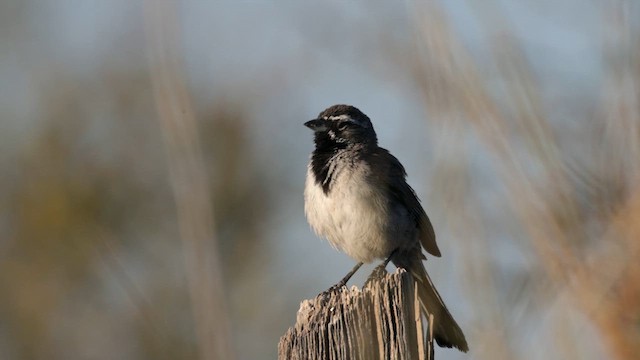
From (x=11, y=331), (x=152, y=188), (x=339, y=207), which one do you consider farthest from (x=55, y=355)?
(x=339, y=207)

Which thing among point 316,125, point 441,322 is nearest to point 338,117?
point 316,125

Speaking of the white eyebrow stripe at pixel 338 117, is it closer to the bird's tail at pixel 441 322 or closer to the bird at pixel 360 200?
the bird at pixel 360 200

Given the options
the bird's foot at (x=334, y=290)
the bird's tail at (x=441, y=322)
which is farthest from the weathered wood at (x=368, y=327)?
the bird's tail at (x=441, y=322)

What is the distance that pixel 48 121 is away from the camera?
9.96 metres

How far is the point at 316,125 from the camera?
20.7 ft

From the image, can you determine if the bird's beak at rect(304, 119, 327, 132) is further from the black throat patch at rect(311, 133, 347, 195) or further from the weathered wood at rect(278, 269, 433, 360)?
the weathered wood at rect(278, 269, 433, 360)

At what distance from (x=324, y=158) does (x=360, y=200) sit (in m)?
0.34

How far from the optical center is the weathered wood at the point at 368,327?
10.2 feet

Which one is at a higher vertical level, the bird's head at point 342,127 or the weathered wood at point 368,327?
the bird's head at point 342,127

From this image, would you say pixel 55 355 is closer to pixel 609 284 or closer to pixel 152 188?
pixel 152 188

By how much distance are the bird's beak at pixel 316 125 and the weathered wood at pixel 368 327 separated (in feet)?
9.66

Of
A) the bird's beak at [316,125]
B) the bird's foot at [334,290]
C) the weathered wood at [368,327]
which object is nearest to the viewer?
the weathered wood at [368,327]

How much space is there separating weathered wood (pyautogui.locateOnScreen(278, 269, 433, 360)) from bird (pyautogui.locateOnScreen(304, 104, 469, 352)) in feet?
7.98

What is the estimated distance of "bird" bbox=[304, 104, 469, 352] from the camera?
235 inches
